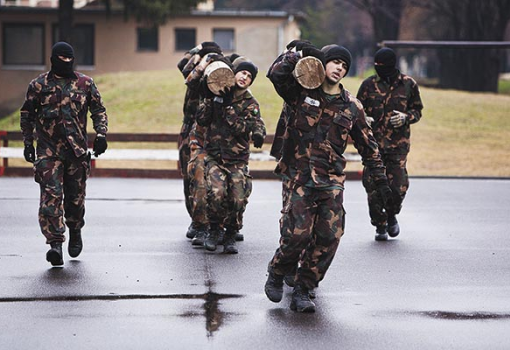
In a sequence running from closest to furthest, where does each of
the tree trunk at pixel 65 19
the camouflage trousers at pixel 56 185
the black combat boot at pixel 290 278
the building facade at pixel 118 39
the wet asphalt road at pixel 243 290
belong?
the wet asphalt road at pixel 243 290 < the black combat boot at pixel 290 278 < the camouflage trousers at pixel 56 185 < the tree trunk at pixel 65 19 < the building facade at pixel 118 39

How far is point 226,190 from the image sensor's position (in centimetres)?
1028

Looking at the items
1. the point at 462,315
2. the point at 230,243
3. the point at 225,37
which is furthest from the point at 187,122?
the point at 225,37

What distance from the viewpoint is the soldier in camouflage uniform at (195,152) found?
10.5 meters

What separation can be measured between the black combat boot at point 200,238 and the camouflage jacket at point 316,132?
3.21 meters

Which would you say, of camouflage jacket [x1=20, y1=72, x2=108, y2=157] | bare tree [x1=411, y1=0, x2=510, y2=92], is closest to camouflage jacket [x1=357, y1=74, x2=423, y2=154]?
camouflage jacket [x1=20, y1=72, x2=108, y2=157]

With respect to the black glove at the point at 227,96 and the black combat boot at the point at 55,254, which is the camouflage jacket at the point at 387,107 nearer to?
the black glove at the point at 227,96

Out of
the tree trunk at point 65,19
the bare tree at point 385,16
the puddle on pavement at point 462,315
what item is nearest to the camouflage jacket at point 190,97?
the puddle on pavement at point 462,315

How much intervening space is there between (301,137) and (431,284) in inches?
82.5

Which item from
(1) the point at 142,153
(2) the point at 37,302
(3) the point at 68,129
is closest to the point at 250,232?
(3) the point at 68,129

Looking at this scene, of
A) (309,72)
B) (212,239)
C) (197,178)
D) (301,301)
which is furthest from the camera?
(212,239)

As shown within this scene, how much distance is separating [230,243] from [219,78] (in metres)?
1.66

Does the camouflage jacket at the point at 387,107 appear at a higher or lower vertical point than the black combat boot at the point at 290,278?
higher

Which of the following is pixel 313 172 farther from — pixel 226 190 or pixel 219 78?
pixel 226 190

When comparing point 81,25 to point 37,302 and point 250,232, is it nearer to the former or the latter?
point 250,232
